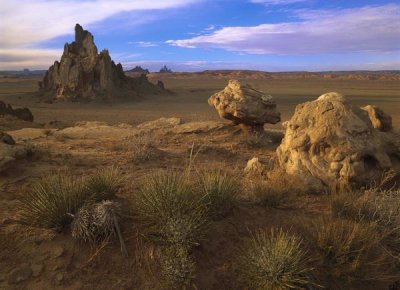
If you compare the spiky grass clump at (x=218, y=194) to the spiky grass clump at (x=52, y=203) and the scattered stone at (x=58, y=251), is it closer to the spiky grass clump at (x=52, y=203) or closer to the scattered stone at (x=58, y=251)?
the spiky grass clump at (x=52, y=203)

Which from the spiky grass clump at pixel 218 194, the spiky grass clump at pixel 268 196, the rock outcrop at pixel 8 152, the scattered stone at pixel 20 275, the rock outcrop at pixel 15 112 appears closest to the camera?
the scattered stone at pixel 20 275

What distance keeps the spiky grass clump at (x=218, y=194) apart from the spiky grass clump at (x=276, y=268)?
1023 mm

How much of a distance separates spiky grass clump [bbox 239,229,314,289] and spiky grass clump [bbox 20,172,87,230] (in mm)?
2168

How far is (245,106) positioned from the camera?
41.6 ft

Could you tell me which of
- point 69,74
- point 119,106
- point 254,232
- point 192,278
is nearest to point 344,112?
point 254,232

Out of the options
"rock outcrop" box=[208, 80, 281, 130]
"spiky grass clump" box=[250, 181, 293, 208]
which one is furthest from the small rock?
"rock outcrop" box=[208, 80, 281, 130]

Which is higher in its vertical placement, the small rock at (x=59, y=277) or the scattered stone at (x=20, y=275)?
the scattered stone at (x=20, y=275)

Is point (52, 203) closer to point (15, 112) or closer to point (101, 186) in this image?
point (101, 186)

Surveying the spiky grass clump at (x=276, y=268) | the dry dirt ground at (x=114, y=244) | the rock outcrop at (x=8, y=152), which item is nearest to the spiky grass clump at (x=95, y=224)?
the dry dirt ground at (x=114, y=244)

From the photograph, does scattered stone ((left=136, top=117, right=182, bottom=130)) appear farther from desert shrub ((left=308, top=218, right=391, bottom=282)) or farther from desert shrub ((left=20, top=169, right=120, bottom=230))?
desert shrub ((left=308, top=218, right=391, bottom=282))

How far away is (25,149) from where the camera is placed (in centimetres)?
856

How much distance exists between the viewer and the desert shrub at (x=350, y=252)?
5246 mm

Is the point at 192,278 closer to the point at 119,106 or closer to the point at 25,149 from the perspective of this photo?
the point at 25,149

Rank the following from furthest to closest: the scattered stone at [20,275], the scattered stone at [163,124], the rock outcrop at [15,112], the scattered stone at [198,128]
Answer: the rock outcrop at [15,112], the scattered stone at [163,124], the scattered stone at [198,128], the scattered stone at [20,275]
